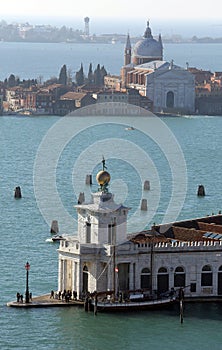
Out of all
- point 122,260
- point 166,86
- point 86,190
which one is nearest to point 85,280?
point 122,260

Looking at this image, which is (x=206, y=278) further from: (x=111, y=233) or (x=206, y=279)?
(x=111, y=233)

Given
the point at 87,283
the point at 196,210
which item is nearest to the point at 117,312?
the point at 87,283

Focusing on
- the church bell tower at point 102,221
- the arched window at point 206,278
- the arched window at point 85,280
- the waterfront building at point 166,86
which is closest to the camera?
the arched window at point 85,280

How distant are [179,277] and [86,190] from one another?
18427mm

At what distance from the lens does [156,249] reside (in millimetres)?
28094

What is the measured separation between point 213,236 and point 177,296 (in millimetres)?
2036

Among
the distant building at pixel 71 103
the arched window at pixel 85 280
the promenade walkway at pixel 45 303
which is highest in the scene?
the distant building at pixel 71 103

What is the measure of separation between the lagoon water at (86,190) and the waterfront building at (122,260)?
66 centimetres

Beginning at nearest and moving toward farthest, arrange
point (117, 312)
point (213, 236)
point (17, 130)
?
point (117, 312)
point (213, 236)
point (17, 130)

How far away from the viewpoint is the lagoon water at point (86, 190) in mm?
26078

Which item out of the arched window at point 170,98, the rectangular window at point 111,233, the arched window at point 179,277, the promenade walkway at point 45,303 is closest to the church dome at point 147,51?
the arched window at point 170,98

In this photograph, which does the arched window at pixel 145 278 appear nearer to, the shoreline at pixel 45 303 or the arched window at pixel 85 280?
the shoreline at pixel 45 303

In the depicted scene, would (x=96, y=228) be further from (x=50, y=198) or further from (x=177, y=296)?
(x=50, y=198)

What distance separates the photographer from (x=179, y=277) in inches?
1113
